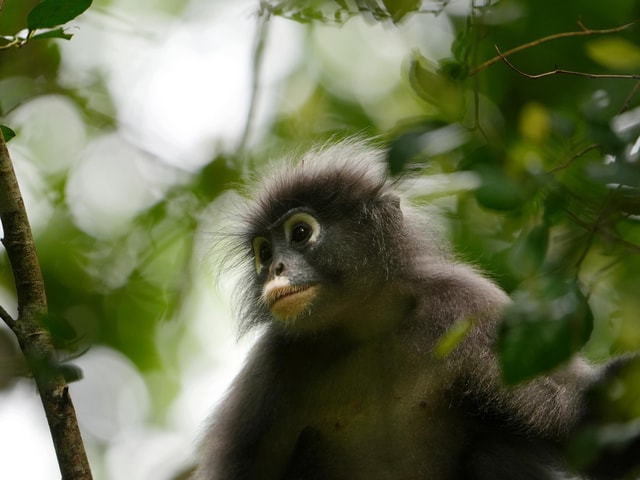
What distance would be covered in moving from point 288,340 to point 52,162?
4.01 m

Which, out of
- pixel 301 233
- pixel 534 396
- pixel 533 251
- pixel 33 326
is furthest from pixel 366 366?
pixel 533 251

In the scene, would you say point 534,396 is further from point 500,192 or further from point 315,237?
point 500,192

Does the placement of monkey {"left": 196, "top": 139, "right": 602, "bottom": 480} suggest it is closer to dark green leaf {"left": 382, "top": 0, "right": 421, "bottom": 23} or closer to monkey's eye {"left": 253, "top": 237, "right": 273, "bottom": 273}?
monkey's eye {"left": 253, "top": 237, "right": 273, "bottom": 273}

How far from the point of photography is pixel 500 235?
12.9ft

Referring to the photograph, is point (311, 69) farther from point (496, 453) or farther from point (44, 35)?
point (44, 35)

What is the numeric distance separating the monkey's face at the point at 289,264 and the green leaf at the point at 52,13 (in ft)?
6.37

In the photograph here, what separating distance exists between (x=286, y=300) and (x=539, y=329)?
8.38 feet

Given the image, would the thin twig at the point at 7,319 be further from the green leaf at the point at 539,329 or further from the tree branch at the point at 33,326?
the green leaf at the point at 539,329

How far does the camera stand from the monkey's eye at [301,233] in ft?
15.9

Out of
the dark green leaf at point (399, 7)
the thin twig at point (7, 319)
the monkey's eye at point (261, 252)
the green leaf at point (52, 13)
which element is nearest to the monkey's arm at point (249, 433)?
the monkey's eye at point (261, 252)

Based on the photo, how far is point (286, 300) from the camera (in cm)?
449

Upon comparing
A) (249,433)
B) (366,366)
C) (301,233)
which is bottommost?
(249,433)

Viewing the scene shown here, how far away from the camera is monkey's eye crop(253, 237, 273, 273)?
497cm

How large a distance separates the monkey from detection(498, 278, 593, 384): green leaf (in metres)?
2.43
